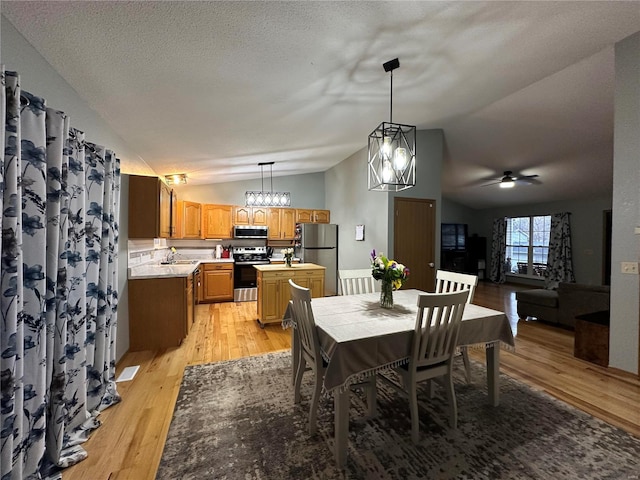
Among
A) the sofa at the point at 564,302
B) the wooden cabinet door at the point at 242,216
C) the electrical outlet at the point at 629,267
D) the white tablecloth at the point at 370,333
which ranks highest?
the wooden cabinet door at the point at 242,216

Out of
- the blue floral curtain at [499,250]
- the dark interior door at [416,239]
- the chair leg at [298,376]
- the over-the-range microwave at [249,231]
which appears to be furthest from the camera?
the blue floral curtain at [499,250]

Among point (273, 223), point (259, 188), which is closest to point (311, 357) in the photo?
point (273, 223)

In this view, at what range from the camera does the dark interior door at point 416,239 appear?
443cm

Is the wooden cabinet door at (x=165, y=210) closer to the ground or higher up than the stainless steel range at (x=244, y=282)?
higher up

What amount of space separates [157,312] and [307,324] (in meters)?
2.30

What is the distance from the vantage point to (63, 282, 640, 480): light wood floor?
1.67 metres

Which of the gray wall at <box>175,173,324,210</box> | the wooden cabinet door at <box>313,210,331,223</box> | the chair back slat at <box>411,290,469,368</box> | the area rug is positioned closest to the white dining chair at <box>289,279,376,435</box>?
the area rug

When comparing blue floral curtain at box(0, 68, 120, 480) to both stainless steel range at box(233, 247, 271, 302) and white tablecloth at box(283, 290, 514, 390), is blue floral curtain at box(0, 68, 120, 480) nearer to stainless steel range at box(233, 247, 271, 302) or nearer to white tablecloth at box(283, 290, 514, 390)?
white tablecloth at box(283, 290, 514, 390)

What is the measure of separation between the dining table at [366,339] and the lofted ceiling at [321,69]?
194 centimetres

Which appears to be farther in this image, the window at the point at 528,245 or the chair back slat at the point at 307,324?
the window at the point at 528,245

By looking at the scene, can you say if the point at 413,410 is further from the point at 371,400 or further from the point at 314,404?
the point at 314,404

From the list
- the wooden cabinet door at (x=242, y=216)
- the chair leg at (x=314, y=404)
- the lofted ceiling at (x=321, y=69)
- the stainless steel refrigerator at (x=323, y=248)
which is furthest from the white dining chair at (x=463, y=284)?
the wooden cabinet door at (x=242, y=216)

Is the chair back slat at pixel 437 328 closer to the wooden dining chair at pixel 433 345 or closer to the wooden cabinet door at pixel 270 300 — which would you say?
the wooden dining chair at pixel 433 345

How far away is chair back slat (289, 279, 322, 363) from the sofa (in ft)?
11.8
